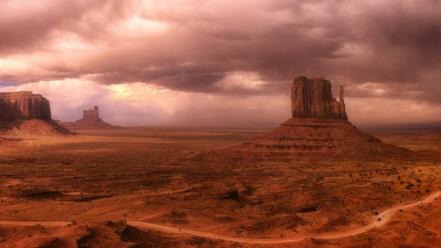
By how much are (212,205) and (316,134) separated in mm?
89807

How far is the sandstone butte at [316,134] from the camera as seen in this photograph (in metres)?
138

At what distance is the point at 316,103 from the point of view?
158750mm

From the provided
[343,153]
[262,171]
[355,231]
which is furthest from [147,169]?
[355,231]

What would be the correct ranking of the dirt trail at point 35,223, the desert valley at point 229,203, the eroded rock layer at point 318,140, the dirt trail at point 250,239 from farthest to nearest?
the eroded rock layer at point 318,140 < the dirt trail at point 35,223 < the dirt trail at point 250,239 < the desert valley at point 229,203

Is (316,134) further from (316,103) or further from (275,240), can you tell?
(275,240)

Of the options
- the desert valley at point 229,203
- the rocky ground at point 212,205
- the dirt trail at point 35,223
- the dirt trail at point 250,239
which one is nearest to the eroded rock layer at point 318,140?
the desert valley at point 229,203

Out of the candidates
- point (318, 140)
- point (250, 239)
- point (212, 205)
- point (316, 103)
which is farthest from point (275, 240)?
point (316, 103)

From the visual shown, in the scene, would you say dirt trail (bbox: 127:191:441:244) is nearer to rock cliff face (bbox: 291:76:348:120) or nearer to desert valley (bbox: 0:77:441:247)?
desert valley (bbox: 0:77:441:247)

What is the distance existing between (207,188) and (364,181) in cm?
3033

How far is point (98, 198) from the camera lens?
7044cm

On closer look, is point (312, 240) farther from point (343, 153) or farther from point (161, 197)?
point (343, 153)

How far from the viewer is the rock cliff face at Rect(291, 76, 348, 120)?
6211 inches

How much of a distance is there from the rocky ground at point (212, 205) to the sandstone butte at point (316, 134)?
22495 mm

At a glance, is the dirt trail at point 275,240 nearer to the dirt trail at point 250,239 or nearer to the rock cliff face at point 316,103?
the dirt trail at point 250,239
